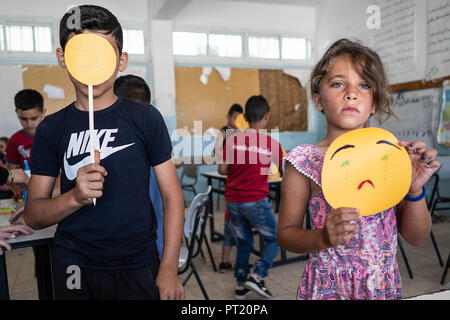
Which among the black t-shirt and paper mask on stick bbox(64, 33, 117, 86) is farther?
the black t-shirt

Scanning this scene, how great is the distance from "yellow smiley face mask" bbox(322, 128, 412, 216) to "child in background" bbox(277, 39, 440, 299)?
186mm

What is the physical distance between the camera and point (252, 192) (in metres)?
2.37

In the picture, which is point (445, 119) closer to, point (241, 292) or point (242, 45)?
point (241, 292)

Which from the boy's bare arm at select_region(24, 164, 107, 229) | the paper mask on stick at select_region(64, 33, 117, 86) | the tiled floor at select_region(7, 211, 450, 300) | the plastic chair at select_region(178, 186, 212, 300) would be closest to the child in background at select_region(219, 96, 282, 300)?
the tiled floor at select_region(7, 211, 450, 300)

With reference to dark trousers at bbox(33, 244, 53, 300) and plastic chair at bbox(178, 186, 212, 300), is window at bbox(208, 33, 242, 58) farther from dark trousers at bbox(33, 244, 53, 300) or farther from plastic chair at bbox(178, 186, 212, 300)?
dark trousers at bbox(33, 244, 53, 300)

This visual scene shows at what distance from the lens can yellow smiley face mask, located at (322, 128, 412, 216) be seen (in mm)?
507

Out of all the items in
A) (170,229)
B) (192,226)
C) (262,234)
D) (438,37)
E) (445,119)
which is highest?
(438,37)

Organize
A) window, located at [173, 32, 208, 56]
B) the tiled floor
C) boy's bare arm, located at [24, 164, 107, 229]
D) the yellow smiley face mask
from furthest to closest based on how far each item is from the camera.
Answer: window, located at [173, 32, 208, 56] → the tiled floor → boy's bare arm, located at [24, 164, 107, 229] → the yellow smiley face mask

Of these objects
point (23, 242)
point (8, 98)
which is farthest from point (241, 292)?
point (8, 98)

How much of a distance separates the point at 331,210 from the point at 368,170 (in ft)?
0.87

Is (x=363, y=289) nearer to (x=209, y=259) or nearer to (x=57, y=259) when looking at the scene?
(x=57, y=259)

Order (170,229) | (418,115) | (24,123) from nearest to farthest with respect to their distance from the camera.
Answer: (170,229)
(24,123)
(418,115)

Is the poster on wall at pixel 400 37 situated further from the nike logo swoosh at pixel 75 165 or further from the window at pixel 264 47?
the nike logo swoosh at pixel 75 165

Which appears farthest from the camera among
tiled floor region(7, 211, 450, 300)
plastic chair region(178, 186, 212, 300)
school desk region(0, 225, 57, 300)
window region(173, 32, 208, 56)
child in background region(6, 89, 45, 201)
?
window region(173, 32, 208, 56)
